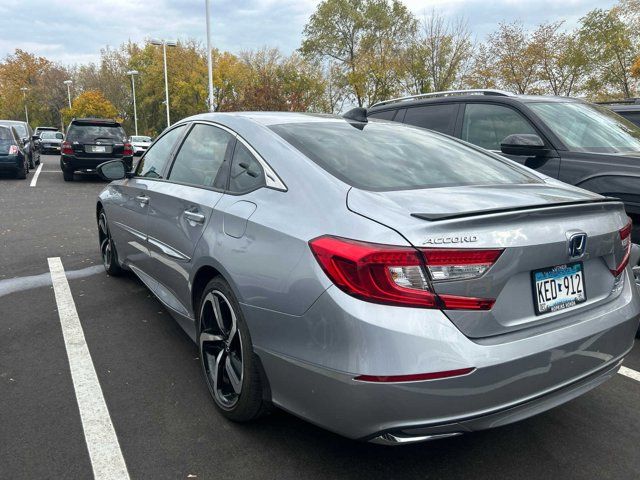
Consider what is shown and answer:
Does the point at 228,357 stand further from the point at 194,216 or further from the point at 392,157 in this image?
the point at 392,157

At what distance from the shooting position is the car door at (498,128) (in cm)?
470

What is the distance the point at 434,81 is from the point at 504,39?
6129mm

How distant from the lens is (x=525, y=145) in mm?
4633

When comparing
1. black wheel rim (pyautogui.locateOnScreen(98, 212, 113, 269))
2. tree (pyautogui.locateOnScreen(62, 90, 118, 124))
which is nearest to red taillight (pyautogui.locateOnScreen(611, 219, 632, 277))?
black wheel rim (pyautogui.locateOnScreen(98, 212, 113, 269))

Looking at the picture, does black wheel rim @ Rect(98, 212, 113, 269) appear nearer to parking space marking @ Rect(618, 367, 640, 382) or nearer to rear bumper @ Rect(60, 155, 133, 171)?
parking space marking @ Rect(618, 367, 640, 382)

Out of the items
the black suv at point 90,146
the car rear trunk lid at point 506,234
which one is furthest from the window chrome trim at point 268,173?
the black suv at point 90,146

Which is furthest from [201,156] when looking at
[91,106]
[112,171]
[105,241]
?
[91,106]

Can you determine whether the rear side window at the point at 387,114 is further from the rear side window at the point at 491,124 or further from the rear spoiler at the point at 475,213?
the rear spoiler at the point at 475,213

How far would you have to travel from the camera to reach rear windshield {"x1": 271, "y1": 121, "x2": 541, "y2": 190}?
8.45 ft

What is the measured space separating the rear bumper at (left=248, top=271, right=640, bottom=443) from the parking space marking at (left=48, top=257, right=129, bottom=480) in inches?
36.5

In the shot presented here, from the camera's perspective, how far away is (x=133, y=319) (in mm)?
4391

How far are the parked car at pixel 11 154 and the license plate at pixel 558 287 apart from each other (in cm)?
1680

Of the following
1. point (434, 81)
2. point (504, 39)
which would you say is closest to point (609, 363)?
point (504, 39)

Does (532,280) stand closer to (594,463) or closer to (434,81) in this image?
(594,463)
